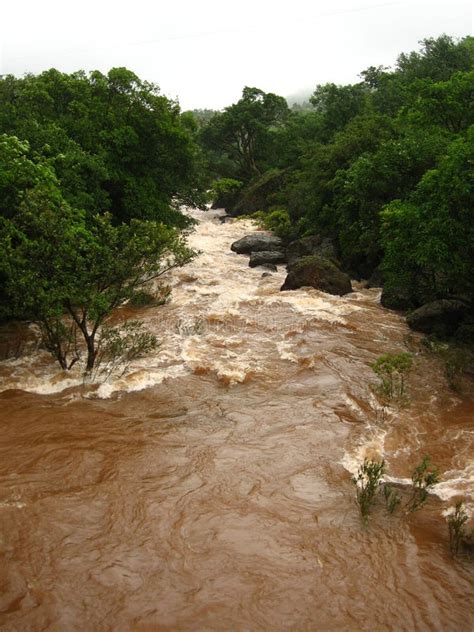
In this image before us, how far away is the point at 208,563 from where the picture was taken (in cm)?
605

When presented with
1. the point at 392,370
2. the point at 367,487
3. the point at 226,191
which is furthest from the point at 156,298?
the point at 226,191

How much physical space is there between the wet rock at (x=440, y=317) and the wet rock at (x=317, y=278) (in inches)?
160

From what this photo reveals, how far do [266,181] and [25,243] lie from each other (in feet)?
104

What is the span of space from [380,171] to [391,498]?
13623 millimetres

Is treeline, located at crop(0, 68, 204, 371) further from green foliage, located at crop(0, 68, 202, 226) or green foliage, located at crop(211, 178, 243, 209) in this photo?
green foliage, located at crop(211, 178, 243, 209)

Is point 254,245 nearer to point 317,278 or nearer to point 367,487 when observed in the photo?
point 317,278

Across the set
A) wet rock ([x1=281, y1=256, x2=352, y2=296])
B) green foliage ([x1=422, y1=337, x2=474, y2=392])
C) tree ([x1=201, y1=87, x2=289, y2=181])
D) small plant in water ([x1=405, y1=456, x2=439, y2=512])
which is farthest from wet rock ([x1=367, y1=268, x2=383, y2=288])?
tree ([x1=201, y1=87, x2=289, y2=181])

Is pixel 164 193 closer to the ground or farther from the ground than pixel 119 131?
closer to the ground

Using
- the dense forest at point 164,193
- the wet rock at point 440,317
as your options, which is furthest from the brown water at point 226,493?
the dense forest at point 164,193

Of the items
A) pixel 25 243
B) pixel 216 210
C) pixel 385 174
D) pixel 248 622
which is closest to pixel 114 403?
pixel 25 243

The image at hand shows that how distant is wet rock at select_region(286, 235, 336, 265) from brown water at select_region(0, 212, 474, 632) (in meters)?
10.9

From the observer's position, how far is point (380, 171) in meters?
17.8

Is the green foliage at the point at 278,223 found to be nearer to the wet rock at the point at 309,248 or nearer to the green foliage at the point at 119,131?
the wet rock at the point at 309,248

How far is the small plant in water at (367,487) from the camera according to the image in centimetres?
696
